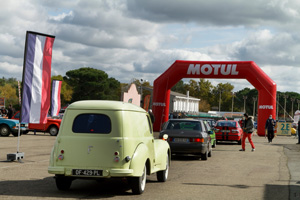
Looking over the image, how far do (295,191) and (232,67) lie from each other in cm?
2774

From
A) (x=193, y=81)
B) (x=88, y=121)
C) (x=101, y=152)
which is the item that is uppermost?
(x=193, y=81)

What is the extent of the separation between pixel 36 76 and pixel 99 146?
725 centimetres

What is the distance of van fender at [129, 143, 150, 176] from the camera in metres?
9.02

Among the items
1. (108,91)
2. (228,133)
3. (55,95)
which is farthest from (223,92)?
(228,133)

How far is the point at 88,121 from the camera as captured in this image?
9258mm

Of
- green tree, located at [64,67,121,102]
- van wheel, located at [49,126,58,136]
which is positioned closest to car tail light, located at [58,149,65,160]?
van wheel, located at [49,126,58,136]

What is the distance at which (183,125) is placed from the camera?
1780 centimetres

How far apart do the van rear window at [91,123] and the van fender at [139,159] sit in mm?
736

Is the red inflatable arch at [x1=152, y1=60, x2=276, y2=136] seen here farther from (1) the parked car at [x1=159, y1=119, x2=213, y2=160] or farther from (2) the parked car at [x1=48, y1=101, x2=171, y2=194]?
(2) the parked car at [x1=48, y1=101, x2=171, y2=194]

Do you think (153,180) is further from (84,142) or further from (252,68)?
(252,68)

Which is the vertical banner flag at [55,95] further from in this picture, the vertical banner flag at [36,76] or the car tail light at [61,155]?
the car tail light at [61,155]

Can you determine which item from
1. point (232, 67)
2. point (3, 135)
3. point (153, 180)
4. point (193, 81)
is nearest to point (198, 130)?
point (153, 180)

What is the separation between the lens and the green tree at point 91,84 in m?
101

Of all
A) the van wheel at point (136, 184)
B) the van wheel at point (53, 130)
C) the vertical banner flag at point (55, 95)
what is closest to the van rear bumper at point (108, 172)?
the van wheel at point (136, 184)
